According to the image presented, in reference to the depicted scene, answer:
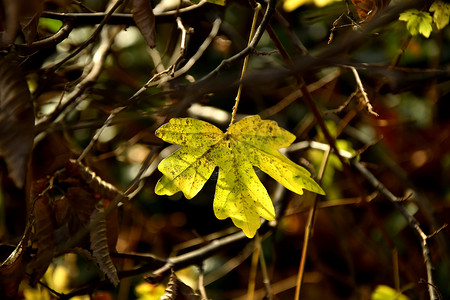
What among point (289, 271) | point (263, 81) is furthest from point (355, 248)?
point (263, 81)

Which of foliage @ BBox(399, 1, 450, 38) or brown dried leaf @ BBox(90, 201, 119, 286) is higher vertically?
foliage @ BBox(399, 1, 450, 38)

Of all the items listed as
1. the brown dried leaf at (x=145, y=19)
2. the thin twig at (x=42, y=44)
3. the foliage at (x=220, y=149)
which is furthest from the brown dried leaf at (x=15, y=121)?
the brown dried leaf at (x=145, y=19)

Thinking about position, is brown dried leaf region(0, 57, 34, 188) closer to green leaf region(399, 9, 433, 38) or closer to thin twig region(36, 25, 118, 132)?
thin twig region(36, 25, 118, 132)

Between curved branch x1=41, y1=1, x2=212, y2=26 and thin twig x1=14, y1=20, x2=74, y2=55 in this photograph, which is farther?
curved branch x1=41, y1=1, x2=212, y2=26

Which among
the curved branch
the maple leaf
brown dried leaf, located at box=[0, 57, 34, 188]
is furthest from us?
the curved branch

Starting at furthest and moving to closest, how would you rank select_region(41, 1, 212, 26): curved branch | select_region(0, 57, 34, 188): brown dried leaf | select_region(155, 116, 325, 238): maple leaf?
select_region(41, 1, 212, 26): curved branch → select_region(155, 116, 325, 238): maple leaf → select_region(0, 57, 34, 188): brown dried leaf

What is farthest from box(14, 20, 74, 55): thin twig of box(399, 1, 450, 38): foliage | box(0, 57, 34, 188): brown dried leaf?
box(399, 1, 450, 38): foliage
